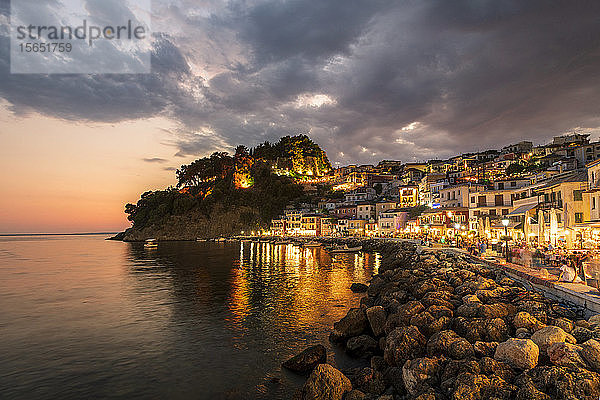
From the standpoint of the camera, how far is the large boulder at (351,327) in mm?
15695

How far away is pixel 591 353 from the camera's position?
7.71 metres

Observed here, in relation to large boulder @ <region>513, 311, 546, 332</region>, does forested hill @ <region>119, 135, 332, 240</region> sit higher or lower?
higher

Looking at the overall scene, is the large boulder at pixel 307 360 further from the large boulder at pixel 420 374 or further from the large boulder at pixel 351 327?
the large boulder at pixel 420 374

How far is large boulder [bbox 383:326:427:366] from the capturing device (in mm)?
10460

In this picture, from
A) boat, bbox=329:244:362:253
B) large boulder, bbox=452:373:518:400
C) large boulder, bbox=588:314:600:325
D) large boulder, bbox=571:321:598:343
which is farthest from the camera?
boat, bbox=329:244:362:253

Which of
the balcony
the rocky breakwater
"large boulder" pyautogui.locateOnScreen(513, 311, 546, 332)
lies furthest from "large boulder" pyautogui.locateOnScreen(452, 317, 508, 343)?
→ the balcony

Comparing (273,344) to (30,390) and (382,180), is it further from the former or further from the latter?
(382,180)

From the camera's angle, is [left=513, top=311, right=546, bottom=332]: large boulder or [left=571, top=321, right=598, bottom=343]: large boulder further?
[left=513, top=311, right=546, bottom=332]: large boulder

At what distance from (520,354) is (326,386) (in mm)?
5003

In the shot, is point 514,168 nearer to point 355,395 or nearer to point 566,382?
point 566,382

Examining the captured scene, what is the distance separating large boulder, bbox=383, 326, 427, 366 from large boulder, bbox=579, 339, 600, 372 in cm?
399

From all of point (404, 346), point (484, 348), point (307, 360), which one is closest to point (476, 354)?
point (484, 348)

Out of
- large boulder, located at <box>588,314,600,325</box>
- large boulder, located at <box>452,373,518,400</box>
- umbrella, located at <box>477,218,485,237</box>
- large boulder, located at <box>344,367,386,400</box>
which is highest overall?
umbrella, located at <box>477,218,485,237</box>

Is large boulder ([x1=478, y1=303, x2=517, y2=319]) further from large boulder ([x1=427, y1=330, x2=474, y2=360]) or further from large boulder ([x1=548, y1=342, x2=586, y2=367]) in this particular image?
large boulder ([x1=548, y1=342, x2=586, y2=367])
